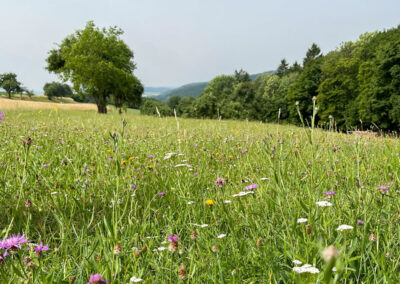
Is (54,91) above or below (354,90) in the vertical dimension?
above

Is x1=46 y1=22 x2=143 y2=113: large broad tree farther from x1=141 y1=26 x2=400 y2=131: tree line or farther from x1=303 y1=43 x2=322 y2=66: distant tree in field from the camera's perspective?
x1=303 y1=43 x2=322 y2=66: distant tree in field

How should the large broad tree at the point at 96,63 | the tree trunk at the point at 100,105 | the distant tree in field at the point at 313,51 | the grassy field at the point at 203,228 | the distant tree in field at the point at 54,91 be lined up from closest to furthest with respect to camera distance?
the grassy field at the point at 203,228 → the large broad tree at the point at 96,63 → the tree trunk at the point at 100,105 → the distant tree in field at the point at 313,51 → the distant tree in field at the point at 54,91

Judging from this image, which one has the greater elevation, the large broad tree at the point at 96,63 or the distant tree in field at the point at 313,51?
the distant tree in field at the point at 313,51

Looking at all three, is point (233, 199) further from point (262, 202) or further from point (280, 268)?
point (280, 268)

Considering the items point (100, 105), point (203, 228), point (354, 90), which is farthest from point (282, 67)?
point (203, 228)

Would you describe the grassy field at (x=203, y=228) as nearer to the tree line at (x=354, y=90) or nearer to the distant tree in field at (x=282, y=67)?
the tree line at (x=354, y=90)

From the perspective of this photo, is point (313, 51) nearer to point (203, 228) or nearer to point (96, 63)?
point (96, 63)

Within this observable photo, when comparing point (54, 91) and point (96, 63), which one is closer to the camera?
point (96, 63)

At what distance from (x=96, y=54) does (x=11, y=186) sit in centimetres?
2955

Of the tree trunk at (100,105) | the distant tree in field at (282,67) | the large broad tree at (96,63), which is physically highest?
the distant tree in field at (282,67)

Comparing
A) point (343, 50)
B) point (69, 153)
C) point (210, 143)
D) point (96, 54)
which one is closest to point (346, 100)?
point (343, 50)

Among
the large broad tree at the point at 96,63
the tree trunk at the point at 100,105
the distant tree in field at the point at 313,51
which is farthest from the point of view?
the distant tree in field at the point at 313,51

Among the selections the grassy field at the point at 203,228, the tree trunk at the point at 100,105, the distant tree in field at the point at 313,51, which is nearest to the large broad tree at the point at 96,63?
the tree trunk at the point at 100,105

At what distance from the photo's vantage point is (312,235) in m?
1.58
